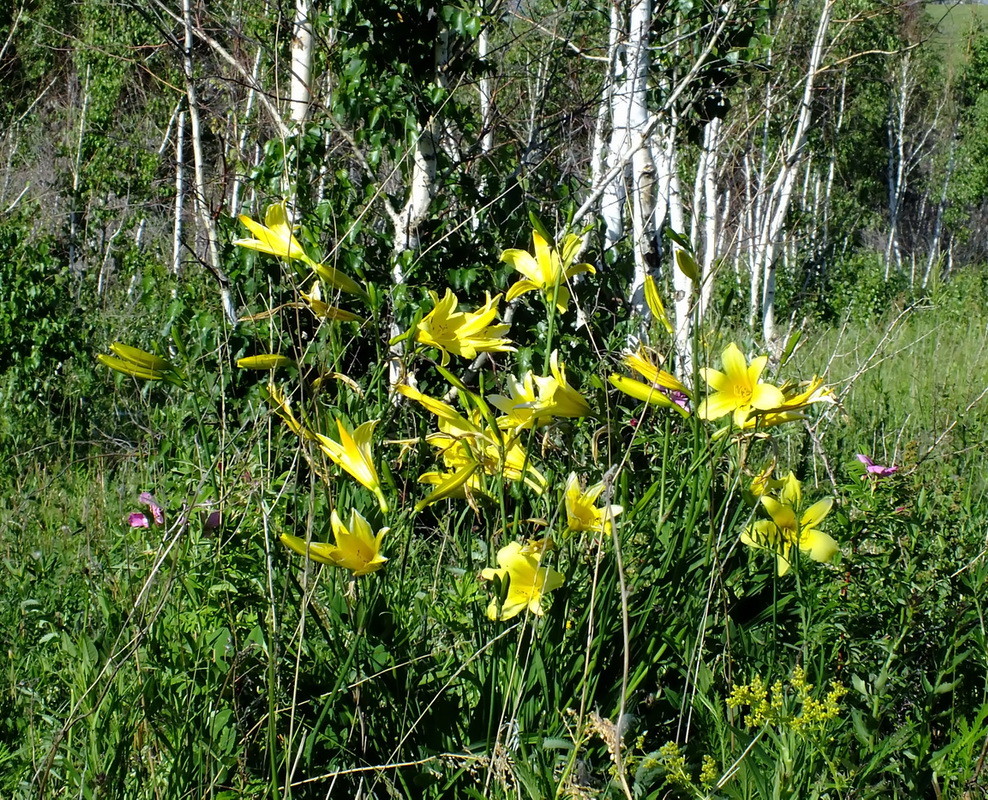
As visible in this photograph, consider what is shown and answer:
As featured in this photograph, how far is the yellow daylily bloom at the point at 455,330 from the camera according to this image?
4.60 ft

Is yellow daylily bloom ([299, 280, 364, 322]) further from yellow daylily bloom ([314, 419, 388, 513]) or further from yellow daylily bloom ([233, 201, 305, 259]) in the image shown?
yellow daylily bloom ([314, 419, 388, 513])

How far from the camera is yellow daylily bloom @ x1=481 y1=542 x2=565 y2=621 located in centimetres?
127

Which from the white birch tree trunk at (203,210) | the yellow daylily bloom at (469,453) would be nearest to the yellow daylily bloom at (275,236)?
the yellow daylily bloom at (469,453)

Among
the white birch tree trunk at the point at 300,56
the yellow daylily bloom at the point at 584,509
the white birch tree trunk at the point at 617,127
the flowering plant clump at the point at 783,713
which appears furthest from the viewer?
the white birch tree trunk at the point at 300,56

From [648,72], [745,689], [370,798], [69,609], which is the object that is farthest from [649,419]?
[648,72]

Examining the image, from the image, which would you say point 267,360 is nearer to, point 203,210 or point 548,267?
point 548,267

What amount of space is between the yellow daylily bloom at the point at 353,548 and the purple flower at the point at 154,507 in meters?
0.72

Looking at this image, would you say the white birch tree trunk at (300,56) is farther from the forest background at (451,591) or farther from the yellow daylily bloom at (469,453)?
the yellow daylily bloom at (469,453)

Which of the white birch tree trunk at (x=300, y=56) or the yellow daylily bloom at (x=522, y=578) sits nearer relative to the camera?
the yellow daylily bloom at (x=522, y=578)

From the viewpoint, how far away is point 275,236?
58.4 inches

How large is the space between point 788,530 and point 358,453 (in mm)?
704

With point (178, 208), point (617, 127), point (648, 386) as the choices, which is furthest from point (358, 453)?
point (178, 208)

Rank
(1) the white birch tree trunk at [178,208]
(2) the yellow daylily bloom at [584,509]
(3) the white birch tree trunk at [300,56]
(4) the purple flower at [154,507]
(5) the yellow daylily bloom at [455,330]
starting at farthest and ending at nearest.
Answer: (1) the white birch tree trunk at [178,208] → (3) the white birch tree trunk at [300,56] → (4) the purple flower at [154,507] → (5) the yellow daylily bloom at [455,330] → (2) the yellow daylily bloom at [584,509]

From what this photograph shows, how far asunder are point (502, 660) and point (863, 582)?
0.81m
